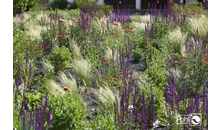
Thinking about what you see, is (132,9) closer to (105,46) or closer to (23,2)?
(23,2)

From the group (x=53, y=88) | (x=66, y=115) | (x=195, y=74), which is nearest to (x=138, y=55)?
(x=195, y=74)

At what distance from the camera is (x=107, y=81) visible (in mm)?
5023

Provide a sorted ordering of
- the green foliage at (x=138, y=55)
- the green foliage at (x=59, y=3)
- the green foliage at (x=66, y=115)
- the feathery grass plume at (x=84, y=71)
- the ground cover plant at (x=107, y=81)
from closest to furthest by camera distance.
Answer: the ground cover plant at (x=107, y=81) < the green foliage at (x=66, y=115) < the feathery grass plume at (x=84, y=71) < the green foliage at (x=138, y=55) < the green foliage at (x=59, y=3)

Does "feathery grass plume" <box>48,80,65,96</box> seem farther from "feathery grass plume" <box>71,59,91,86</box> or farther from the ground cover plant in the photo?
"feathery grass plume" <box>71,59,91,86</box>

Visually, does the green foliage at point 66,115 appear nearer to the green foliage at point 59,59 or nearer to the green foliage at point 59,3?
the green foliage at point 59,59

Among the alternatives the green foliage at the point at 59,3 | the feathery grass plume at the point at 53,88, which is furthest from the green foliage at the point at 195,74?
the green foliage at the point at 59,3

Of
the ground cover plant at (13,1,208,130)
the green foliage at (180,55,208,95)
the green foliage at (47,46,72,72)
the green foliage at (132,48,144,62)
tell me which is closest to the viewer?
the ground cover plant at (13,1,208,130)

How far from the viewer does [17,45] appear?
5.74m

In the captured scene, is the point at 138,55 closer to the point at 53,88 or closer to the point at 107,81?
the point at 107,81

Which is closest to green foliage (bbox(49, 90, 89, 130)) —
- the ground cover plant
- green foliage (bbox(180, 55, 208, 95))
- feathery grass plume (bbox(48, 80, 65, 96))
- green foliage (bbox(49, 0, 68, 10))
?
the ground cover plant

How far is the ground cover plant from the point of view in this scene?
342cm

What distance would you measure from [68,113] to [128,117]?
0.76 metres

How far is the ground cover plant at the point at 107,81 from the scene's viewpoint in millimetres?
3424
